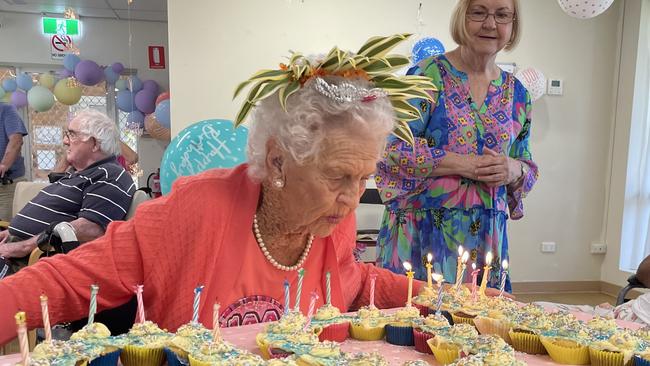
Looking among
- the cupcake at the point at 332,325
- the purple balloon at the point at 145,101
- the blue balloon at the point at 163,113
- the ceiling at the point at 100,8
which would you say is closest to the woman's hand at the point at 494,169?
the cupcake at the point at 332,325

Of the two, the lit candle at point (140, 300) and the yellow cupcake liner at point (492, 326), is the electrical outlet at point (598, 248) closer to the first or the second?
the yellow cupcake liner at point (492, 326)

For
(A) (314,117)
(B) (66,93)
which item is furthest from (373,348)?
(B) (66,93)

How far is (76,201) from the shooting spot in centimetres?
302

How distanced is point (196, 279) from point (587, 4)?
12.3 ft

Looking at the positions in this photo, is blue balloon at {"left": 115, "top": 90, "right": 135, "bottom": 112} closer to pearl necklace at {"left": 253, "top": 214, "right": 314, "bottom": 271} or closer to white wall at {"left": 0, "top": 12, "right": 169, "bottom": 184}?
white wall at {"left": 0, "top": 12, "right": 169, "bottom": 184}

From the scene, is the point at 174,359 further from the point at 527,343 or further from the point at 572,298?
the point at 572,298

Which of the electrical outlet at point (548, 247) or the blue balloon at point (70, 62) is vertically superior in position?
the blue balloon at point (70, 62)

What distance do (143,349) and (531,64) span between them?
4.99 metres

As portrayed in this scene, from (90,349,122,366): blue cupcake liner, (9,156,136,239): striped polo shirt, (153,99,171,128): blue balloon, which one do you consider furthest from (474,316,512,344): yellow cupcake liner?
(153,99,171,128): blue balloon

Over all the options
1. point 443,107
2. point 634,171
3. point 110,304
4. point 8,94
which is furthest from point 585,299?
point 8,94

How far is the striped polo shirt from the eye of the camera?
9.75ft

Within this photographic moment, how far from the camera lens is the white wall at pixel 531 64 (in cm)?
449

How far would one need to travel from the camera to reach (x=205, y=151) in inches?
97.0

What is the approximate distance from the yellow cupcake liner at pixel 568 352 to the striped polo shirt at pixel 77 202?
2516mm
